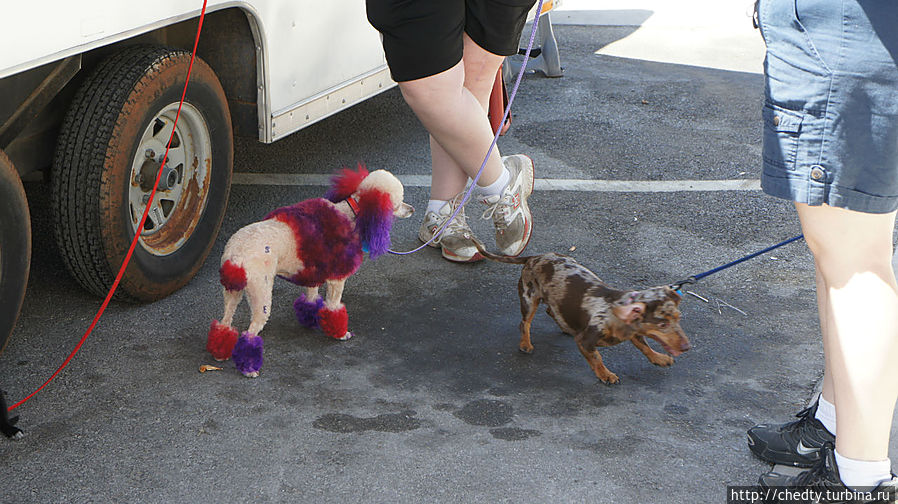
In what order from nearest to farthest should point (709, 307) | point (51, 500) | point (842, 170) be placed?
point (842, 170) < point (51, 500) < point (709, 307)

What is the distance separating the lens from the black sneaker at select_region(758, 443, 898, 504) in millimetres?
2221

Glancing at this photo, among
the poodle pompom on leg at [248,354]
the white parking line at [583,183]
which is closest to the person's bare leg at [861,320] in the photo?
the poodle pompom on leg at [248,354]

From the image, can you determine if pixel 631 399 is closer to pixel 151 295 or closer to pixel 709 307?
pixel 709 307

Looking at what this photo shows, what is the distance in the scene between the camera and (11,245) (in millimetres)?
2736

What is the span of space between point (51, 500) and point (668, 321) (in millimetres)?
1860

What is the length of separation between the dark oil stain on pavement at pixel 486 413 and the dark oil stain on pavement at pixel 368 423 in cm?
16

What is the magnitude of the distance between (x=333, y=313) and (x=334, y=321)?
0.10 ft

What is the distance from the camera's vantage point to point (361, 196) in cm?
308

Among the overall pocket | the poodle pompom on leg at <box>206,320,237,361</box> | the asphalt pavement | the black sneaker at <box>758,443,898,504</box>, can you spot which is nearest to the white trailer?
the asphalt pavement

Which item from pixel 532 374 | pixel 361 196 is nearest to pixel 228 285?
pixel 361 196

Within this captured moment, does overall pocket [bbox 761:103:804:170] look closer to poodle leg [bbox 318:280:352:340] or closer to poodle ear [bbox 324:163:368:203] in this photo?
poodle ear [bbox 324:163:368:203]

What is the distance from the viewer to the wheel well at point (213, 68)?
3.10 metres

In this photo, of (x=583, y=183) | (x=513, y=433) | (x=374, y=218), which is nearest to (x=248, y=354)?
(x=374, y=218)

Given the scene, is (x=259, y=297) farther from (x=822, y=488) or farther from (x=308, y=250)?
(x=822, y=488)
